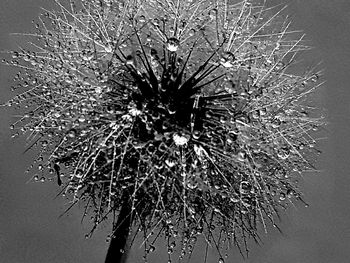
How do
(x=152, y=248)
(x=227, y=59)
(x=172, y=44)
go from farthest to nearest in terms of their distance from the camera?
(x=227, y=59)
(x=172, y=44)
(x=152, y=248)

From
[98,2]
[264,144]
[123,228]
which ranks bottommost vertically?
[123,228]

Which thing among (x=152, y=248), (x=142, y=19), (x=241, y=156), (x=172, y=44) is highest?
(x=142, y=19)

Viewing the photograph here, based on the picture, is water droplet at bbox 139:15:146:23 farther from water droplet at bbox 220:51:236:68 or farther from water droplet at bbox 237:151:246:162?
water droplet at bbox 237:151:246:162

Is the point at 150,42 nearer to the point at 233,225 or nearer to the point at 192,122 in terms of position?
the point at 192,122

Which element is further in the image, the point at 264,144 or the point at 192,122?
the point at 264,144

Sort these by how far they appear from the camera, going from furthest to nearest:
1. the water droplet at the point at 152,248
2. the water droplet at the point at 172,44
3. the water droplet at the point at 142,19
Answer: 1. the water droplet at the point at 142,19
2. the water droplet at the point at 172,44
3. the water droplet at the point at 152,248

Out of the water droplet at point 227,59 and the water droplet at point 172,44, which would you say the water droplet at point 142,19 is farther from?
the water droplet at point 227,59

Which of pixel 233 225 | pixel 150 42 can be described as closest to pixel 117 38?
pixel 150 42

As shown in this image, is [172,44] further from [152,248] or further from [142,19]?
[152,248]

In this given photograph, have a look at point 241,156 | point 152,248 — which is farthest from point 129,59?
point 152,248
